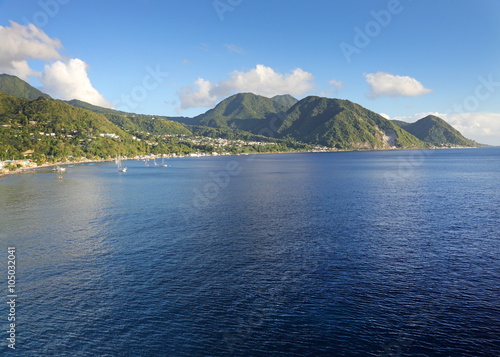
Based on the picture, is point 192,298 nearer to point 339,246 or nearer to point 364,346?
point 364,346

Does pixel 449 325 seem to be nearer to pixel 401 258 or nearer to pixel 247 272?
pixel 401 258

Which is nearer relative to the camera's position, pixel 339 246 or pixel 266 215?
pixel 339 246

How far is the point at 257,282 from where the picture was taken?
1453 inches

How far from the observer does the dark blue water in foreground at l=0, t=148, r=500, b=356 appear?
87.1 feet

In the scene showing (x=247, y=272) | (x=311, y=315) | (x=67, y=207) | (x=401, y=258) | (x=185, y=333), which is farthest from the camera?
(x=67, y=207)

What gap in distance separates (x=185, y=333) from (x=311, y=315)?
12.5 metres

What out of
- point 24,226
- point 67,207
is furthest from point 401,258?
point 67,207

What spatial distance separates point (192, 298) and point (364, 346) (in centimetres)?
1806

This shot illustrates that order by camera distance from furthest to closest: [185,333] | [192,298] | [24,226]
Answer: [24,226] < [192,298] < [185,333]

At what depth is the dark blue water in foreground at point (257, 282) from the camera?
2655 cm

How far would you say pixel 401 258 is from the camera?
143 feet

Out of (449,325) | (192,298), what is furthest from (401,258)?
(192,298)

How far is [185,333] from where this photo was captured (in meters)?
27.6

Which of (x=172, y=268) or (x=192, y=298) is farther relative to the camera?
(x=172, y=268)
